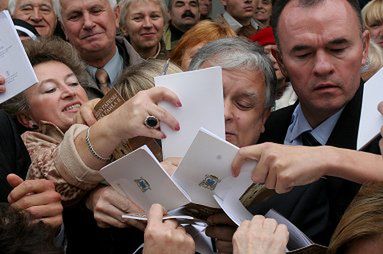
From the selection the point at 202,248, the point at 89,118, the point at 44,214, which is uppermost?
the point at 89,118

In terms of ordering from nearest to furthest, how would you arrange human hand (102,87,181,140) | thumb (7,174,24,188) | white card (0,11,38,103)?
human hand (102,87,181,140)
thumb (7,174,24,188)
white card (0,11,38,103)

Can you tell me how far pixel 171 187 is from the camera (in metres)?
1.99

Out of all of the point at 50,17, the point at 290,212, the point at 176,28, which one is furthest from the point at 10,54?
the point at 176,28

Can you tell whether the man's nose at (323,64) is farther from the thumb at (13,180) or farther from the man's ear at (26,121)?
the man's ear at (26,121)

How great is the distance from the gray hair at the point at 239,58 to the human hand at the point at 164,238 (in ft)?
2.52

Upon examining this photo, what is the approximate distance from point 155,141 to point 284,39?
0.71m

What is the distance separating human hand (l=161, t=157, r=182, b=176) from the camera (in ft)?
6.89

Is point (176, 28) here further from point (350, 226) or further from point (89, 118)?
point (350, 226)

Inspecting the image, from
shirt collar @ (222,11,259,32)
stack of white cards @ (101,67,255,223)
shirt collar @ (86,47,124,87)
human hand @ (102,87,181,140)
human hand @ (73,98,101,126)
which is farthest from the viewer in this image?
shirt collar @ (222,11,259,32)

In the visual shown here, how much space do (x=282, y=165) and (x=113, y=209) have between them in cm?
68

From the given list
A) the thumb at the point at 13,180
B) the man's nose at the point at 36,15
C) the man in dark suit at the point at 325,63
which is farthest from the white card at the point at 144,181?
the man's nose at the point at 36,15

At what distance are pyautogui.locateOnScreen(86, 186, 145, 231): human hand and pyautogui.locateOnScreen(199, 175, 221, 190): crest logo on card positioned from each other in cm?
35

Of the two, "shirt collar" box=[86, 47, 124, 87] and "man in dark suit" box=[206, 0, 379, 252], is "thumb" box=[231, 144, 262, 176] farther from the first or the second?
"shirt collar" box=[86, 47, 124, 87]

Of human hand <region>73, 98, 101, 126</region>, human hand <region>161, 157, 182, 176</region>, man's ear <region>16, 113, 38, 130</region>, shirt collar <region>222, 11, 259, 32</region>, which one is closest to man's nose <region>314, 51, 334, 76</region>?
human hand <region>161, 157, 182, 176</region>
